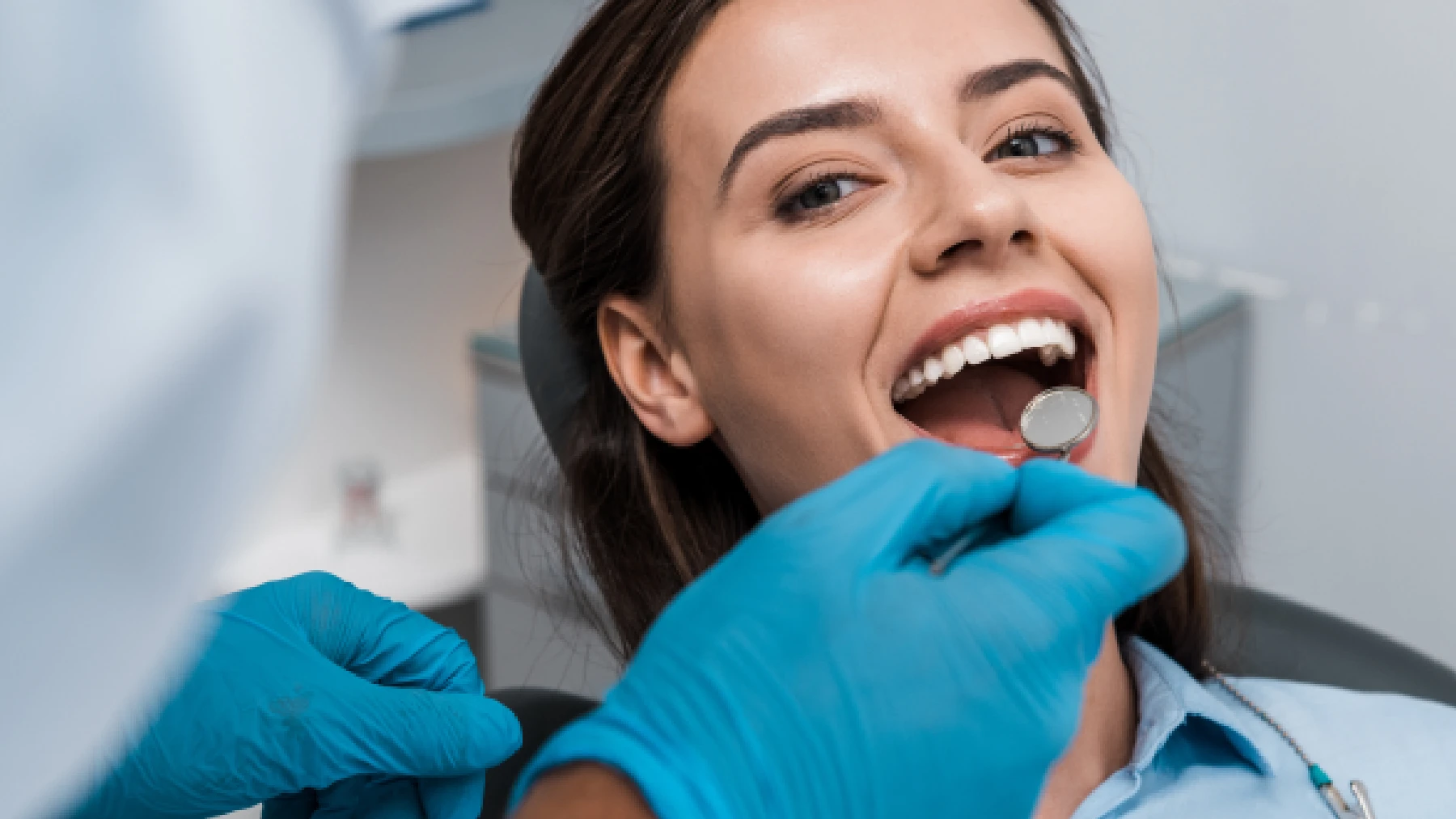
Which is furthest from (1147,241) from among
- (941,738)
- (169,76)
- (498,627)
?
(498,627)

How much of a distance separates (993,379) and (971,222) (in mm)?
229

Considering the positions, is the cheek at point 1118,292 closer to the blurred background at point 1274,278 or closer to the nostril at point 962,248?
the nostril at point 962,248

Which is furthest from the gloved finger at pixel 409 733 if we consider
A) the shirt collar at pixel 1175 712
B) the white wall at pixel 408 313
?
the white wall at pixel 408 313

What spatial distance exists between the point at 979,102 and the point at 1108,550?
1.44 ft

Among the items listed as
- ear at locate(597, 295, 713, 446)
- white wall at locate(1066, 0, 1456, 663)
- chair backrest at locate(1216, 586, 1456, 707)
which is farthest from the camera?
white wall at locate(1066, 0, 1456, 663)

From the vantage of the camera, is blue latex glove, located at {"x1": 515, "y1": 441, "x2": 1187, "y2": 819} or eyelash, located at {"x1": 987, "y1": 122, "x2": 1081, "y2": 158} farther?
eyelash, located at {"x1": 987, "y1": 122, "x2": 1081, "y2": 158}

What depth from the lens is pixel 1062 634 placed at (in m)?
0.75

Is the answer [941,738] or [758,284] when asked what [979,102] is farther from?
[941,738]

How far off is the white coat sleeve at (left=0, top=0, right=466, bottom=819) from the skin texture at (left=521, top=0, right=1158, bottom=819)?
662 millimetres

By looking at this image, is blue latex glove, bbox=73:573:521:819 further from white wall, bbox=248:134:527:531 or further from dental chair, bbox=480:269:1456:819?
white wall, bbox=248:134:527:531

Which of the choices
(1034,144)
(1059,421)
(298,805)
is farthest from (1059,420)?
(298,805)

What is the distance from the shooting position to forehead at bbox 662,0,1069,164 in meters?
1.09

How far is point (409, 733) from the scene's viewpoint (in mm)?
1023

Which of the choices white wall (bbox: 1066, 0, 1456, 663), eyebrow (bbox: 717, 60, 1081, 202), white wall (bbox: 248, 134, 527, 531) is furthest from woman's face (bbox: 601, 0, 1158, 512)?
white wall (bbox: 248, 134, 527, 531)
